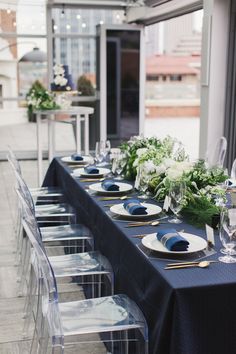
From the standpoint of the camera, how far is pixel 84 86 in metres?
9.69

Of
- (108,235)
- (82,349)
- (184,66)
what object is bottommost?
(82,349)

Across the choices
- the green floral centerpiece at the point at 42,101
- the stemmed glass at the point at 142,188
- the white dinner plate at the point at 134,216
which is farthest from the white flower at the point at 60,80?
the white dinner plate at the point at 134,216

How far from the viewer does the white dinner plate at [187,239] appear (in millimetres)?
2244

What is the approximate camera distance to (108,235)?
2.88 meters

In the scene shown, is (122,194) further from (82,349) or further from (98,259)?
(82,349)

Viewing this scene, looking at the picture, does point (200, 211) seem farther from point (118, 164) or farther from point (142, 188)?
point (118, 164)

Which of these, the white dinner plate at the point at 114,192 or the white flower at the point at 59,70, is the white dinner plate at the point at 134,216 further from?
the white flower at the point at 59,70

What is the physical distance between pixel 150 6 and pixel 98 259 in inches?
241

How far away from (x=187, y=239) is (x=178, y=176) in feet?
1.64

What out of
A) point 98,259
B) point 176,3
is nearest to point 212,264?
point 98,259

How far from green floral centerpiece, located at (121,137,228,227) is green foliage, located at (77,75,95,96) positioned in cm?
607

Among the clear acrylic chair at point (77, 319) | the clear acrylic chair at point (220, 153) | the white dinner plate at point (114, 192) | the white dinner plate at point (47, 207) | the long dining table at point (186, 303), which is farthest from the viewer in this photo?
the clear acrylic chair at point (220, 153)

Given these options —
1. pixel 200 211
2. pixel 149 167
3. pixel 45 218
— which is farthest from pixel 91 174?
pixel 200 211

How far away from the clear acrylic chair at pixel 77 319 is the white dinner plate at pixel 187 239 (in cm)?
31
